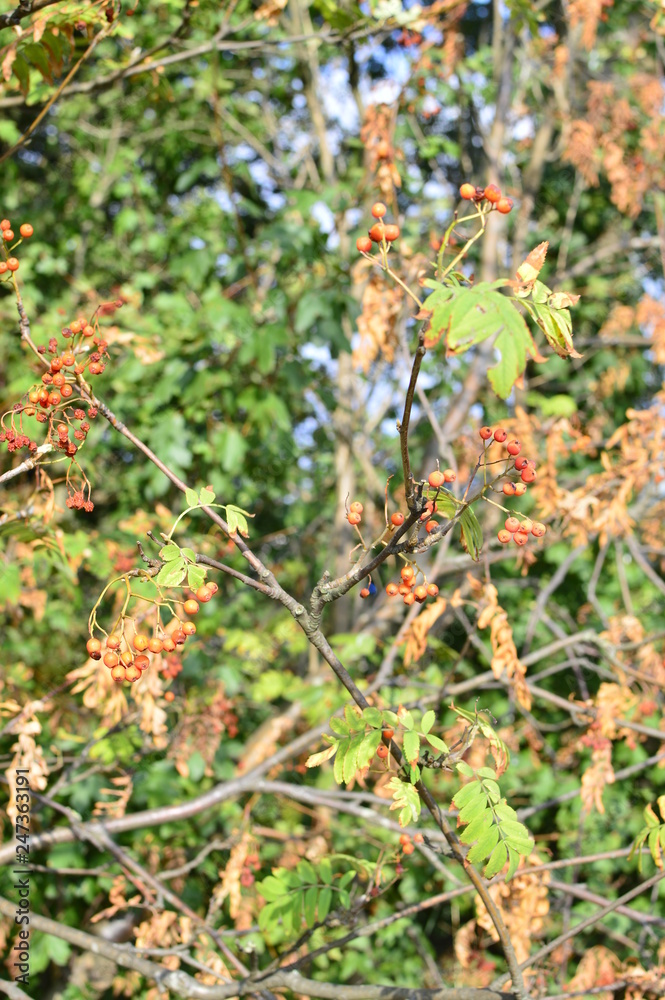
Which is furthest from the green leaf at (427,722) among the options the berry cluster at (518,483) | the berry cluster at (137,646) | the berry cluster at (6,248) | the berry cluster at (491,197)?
the berry cluster at (6,248)

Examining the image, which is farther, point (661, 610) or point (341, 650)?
point (661, 610)

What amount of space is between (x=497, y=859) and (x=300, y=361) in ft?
8.91

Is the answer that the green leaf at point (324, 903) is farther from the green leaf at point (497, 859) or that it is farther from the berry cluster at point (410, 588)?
the berry cluster at point (410, 588)

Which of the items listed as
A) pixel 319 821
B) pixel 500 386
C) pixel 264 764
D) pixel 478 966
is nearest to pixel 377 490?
pixel 319 821

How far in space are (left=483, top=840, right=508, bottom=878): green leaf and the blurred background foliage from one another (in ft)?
4.24

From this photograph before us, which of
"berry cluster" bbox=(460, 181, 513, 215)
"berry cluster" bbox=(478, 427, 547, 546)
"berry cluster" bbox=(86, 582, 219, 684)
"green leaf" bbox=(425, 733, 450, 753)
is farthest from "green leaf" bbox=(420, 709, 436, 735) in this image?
"berry cluster" bbox=(460, 181, 513, 215)

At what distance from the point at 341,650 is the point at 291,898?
1.40 metres

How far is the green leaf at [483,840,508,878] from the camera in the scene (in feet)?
4.26

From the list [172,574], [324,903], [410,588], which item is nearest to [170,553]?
[172,574]

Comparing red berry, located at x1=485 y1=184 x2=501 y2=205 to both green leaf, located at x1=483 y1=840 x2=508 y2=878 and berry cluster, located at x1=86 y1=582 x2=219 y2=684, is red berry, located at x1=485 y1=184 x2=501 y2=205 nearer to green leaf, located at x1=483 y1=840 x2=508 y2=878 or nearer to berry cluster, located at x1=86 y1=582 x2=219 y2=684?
berry cluster, located at x1=86 y1=582 x2=219 y2=684

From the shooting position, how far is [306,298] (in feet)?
11.3

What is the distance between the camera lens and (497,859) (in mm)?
1313

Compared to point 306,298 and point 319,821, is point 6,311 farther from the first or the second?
point 319,821

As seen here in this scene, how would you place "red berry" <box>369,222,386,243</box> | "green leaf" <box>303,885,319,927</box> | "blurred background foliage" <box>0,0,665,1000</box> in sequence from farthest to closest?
"blurred background foliage" <box>0,0,665,1000</box> → "green leaf" <box>303,885,319,927</box> → "red berry" <box>369,222,386,243</box>
